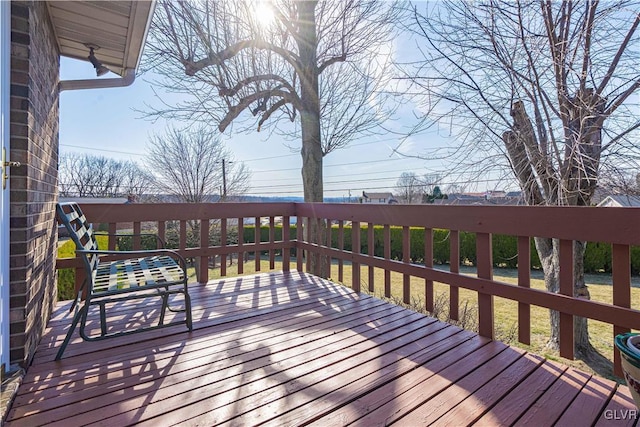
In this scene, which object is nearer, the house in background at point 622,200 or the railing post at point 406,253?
the railing post at point 406,253

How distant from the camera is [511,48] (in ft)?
11.2

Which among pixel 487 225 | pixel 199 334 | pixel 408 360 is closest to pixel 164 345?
pixel 199 334

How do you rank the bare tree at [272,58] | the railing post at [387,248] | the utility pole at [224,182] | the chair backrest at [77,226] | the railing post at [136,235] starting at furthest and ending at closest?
the utility pole at [224,182]
the bare tree at [272,58]
the railing post at [136,235]
the railing post at [387,248]
the chair backrest at [77,226]

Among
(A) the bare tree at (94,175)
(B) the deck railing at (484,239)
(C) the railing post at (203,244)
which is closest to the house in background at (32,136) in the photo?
(B) the deck railing at (484,239)

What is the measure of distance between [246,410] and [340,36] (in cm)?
547

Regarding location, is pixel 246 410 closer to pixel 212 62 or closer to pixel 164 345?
pixel 164 345

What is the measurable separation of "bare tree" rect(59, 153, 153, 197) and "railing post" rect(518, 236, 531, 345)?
14.8m

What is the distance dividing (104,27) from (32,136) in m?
1.12

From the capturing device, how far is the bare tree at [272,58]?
4.81m

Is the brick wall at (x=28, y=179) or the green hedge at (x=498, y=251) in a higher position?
the brick wall at (x=28, y=179)

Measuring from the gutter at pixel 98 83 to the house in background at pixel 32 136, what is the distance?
0.38 meters

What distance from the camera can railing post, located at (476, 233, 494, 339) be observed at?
2.18 metres

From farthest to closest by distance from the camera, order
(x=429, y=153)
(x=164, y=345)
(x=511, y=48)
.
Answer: (x=429, y=153) → (x=511, y=48) → (x=164, y=345)

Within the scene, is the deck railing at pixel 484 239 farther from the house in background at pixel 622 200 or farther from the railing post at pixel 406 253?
the house in background at pixel 622 200
